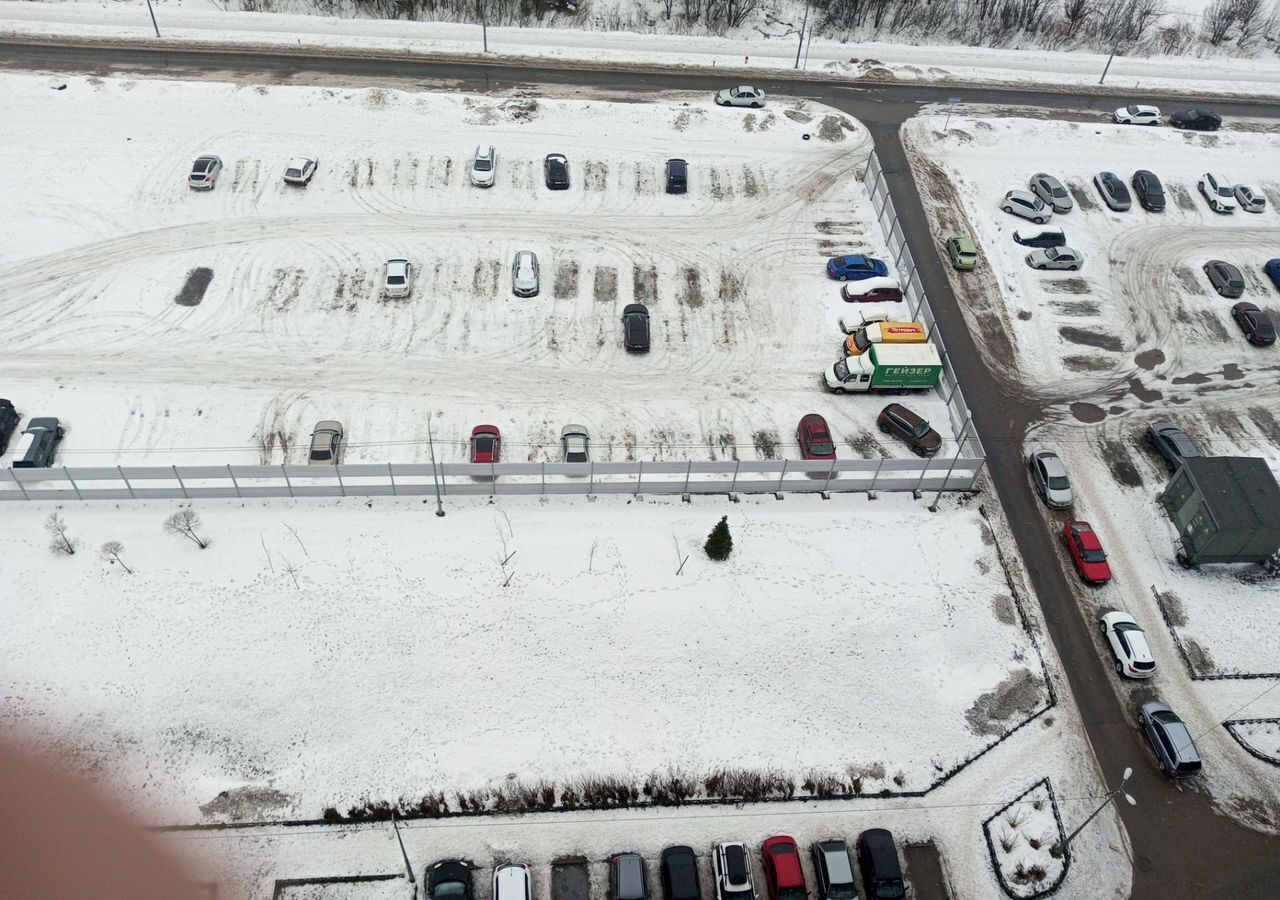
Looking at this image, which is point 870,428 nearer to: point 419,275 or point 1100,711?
point 1100,711

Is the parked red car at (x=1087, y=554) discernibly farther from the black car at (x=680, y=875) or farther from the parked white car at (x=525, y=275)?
the parked white car at (x=525, y=275)

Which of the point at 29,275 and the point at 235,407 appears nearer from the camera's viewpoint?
the point at 235,407

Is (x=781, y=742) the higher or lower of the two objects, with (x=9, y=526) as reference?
lower

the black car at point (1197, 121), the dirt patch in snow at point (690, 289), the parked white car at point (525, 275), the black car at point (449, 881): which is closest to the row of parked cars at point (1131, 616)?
the dirt patch in snow at point (690, 289)

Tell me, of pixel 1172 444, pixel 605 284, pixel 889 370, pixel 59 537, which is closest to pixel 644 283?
pixel 605 284

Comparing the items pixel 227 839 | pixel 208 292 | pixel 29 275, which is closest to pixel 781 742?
pixel 227 839

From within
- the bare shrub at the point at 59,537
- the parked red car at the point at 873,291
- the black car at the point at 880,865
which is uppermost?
the parked red car at the point at 873,291

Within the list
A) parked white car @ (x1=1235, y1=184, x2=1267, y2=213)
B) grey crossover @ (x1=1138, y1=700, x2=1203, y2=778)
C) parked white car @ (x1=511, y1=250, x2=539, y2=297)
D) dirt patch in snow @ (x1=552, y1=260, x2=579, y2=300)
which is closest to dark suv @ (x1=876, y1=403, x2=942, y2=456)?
grey crossover @ (x1=1138, y1=700, x2=1203, y2=778)
